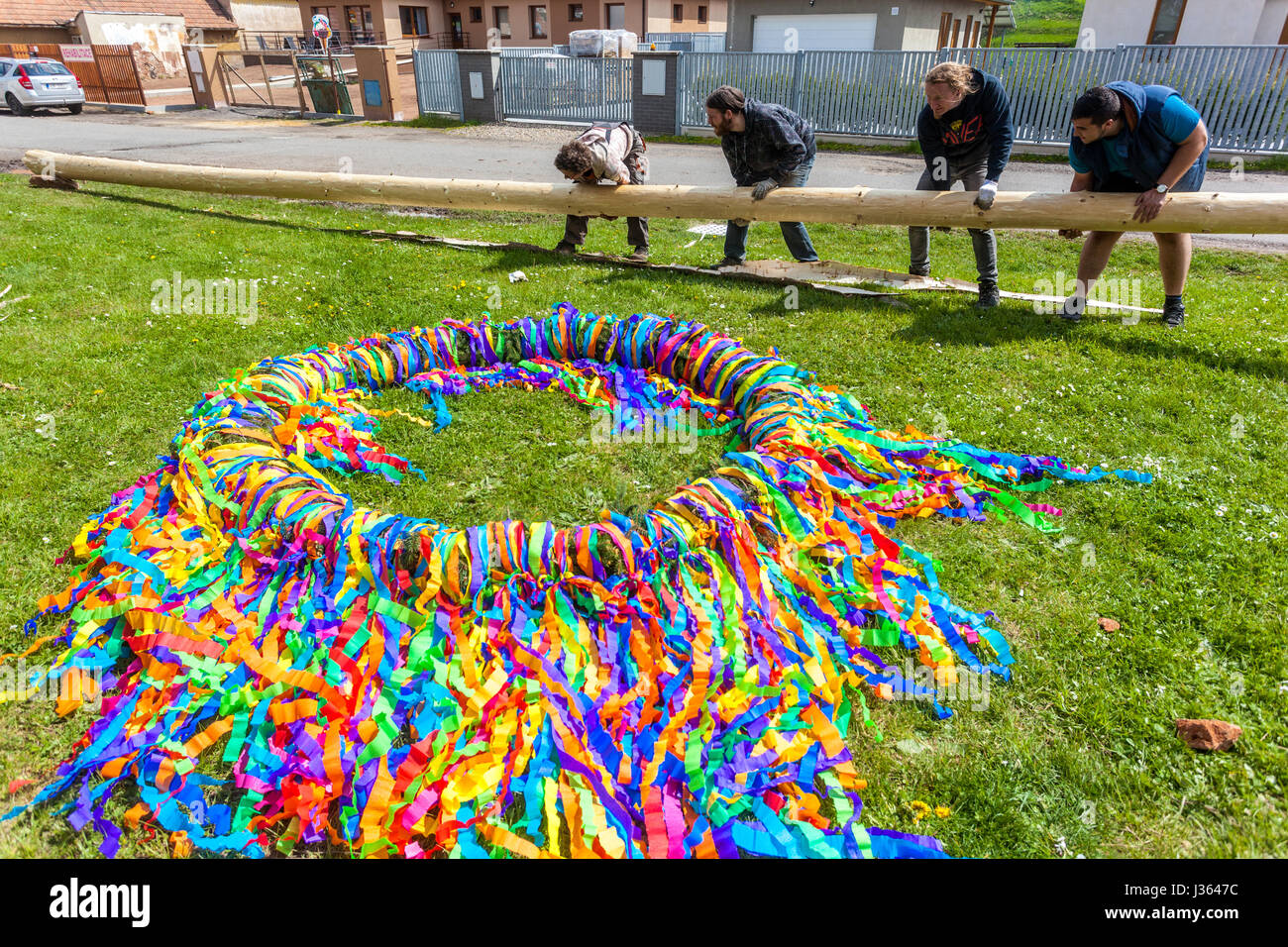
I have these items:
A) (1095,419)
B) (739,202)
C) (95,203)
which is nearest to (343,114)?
(95,203)

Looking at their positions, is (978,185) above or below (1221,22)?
below

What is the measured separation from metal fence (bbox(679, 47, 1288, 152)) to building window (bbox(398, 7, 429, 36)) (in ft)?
87.0

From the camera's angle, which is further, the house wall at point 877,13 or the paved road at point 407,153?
the house wall at point 877,13

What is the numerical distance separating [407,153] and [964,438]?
51.6 feet

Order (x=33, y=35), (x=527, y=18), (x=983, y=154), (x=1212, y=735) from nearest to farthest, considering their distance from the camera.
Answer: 1. (x=1212, y=735)
2. (x=983, y=154)
3. (x=33, y=35)
4. (x=527, y=18)

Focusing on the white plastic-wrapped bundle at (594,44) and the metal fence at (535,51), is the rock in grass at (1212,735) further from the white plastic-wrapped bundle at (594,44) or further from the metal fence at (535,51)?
the white plastic-wrapped bundle at (594,44)

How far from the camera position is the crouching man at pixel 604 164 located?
24.6 ft

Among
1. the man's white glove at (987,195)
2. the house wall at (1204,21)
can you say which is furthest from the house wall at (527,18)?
the man's white glove at (987,195)

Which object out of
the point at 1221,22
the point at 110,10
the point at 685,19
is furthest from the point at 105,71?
the point at 1221,22

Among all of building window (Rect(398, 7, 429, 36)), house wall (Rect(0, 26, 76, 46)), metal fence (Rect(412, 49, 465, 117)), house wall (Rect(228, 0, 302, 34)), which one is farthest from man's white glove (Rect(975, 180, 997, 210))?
house wall (Rect(228, 0, 302, 34))

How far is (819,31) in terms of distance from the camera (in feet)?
77.7

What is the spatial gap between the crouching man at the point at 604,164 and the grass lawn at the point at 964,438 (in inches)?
21.7

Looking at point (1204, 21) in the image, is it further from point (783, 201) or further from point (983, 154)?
point (783, 201)

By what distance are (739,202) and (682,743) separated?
575 cm
